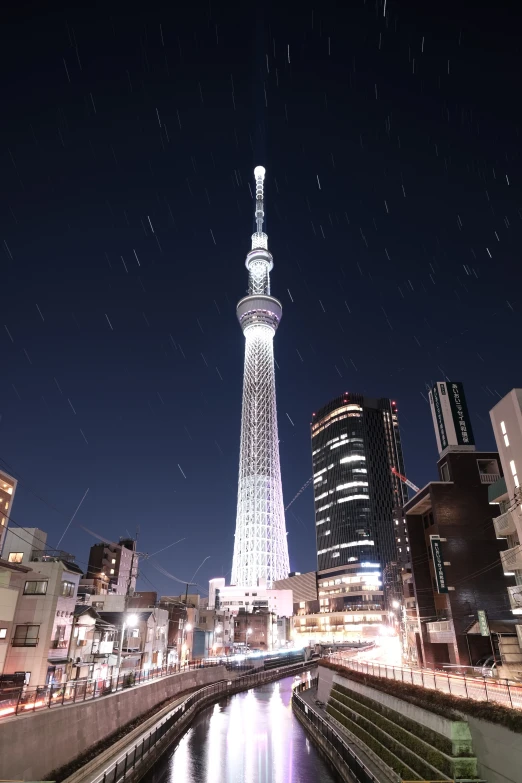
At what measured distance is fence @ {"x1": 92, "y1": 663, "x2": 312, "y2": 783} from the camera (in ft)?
63.9

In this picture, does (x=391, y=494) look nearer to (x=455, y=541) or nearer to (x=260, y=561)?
(x=260, y=561)

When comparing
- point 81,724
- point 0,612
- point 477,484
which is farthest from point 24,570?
point 477,484

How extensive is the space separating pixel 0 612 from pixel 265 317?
348 ft

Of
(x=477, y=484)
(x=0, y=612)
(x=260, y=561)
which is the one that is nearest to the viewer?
(x=0, y=612)

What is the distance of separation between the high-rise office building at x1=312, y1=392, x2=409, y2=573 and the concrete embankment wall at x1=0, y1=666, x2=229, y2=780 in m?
120

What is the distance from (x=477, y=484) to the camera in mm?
45344

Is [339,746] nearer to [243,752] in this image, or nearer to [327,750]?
[327,750]

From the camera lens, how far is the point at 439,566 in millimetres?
42281

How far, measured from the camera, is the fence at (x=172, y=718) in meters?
19.5

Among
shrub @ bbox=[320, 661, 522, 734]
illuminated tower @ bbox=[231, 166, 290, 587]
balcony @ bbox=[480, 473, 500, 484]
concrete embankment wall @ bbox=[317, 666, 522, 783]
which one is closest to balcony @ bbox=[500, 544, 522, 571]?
balcony @ bbox=[480, 473, 500, 484]

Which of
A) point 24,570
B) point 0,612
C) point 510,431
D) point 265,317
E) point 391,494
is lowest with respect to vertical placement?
point 0,612

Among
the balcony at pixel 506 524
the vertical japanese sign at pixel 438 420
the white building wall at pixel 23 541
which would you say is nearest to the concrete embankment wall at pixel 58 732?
the white building wall at pixel 23 541

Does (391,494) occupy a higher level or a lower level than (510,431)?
higher

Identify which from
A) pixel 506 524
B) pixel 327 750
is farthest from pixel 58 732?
pixel 506 524
